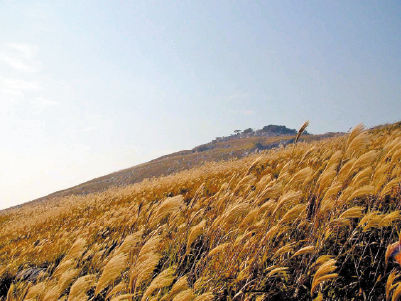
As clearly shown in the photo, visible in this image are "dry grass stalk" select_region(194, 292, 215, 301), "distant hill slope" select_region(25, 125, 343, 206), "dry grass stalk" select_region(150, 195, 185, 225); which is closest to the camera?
"dry grass stalk" select_region(194, 292, 215, 301)

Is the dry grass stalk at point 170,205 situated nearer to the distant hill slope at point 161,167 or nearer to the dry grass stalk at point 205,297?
the dry grass stalk at point 205,297

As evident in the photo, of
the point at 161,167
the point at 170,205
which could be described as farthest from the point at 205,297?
the point at 161,167

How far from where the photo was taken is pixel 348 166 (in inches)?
91.1

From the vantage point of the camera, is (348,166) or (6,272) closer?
(348,166)

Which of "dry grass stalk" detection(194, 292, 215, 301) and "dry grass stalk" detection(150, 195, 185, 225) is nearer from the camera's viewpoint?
"dry grass stalk" detection(194, 292, 215, 301)

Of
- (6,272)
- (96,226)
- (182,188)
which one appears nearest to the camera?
(6,272)

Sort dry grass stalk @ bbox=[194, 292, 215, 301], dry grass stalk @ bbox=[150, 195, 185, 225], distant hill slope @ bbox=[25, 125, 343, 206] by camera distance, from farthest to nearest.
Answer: distant hill slope @ bbox=[25, 125, 343, 206]
dry grass stalk @ bbox=[150, 195, 185, 225]
dry grass stalk @ bbox=[194, 292, 215, 301]

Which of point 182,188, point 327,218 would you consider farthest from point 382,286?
point 182,188

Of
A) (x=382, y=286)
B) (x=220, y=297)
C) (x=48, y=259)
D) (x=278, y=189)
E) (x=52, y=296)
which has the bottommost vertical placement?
(x=382, y=286)

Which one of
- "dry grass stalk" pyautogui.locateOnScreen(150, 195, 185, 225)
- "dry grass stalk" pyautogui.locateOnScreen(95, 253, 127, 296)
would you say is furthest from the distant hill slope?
"dry grass stalk" pyautogui.locateOnScreen(95, 253, 127, 296)

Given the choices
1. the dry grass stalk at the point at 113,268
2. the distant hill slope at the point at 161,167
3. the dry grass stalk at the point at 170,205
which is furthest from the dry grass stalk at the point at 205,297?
the distant hill slope at the point at 161,167

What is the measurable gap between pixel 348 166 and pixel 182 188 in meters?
5.44

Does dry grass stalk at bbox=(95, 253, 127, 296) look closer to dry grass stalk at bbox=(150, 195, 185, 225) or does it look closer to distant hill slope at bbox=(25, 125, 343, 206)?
dry grass stalk at bbox=(150, 195, 185, 225)

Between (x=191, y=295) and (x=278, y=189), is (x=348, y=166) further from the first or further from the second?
(x=191, y=295)
